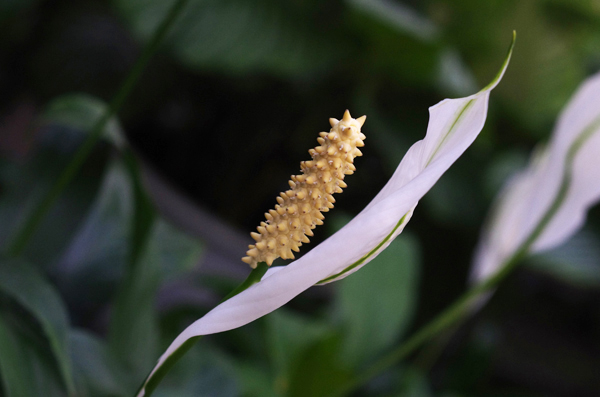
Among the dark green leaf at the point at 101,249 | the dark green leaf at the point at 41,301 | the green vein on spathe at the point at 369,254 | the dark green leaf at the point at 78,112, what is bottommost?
the dark green leaf at the point at 101,249

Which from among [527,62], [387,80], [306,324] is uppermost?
[527,62]

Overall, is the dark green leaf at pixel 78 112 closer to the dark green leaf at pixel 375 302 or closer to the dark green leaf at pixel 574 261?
the dark green leaf at pixel 375 302

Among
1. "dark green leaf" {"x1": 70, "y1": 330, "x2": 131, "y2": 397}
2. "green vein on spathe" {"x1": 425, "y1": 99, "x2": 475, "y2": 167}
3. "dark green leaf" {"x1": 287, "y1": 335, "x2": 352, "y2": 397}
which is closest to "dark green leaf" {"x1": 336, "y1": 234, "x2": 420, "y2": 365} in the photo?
"dark green leaf" {"x1": 287, "y1": 335, "x2": 352, "y2": 397}

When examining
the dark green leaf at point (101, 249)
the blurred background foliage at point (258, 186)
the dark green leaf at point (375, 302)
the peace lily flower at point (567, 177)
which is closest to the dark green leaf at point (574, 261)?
the blurred background foliage at point (258, 186)

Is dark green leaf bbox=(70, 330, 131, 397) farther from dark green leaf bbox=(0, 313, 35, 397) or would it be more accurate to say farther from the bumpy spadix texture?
the bumpy spadix texture

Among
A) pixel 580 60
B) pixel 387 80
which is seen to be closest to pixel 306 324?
pixel 387 80

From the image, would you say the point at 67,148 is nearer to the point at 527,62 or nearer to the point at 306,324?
the point at 306,324

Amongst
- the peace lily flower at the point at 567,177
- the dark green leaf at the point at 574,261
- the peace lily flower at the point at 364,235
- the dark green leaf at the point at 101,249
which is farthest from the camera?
the dark green leaf at the point at 574,261

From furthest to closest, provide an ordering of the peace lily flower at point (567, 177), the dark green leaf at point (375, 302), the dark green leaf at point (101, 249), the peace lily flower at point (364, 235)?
the dark green leaf at point (375, 302) → the dark green leaf at point (101, 249) → the peace lily flower at point (567, 177) → the peace lily flower at point (364, 235)
